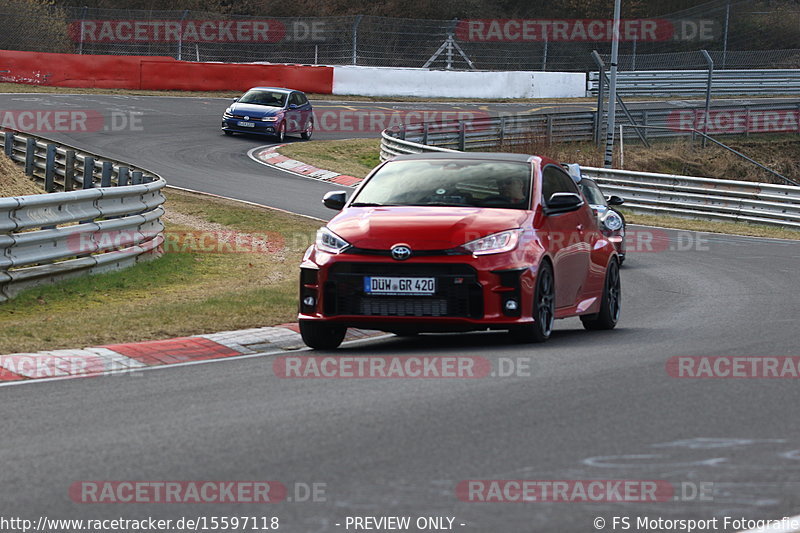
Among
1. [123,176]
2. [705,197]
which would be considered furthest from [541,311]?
[705,197]

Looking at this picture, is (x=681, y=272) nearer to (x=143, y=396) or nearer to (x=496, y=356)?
(x=496, y=356)

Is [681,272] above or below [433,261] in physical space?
below

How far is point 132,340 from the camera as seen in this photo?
10.7 m

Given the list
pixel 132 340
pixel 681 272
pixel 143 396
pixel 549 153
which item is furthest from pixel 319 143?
pixel 143 396

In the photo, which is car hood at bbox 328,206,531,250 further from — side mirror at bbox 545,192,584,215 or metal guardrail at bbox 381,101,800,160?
metal guardrail at bbox 381,101,800,160

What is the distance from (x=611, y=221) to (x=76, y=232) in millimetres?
8087

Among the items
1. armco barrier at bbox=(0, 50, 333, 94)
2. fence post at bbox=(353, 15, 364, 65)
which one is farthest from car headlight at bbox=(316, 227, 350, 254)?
fence post at bbox=(353, 15, 364, 65)

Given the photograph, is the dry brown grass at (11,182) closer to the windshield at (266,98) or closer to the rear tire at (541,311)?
the rear tire at (541,311)

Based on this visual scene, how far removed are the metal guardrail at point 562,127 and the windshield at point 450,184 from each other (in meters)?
22.5

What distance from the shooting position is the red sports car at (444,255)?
1009 cm

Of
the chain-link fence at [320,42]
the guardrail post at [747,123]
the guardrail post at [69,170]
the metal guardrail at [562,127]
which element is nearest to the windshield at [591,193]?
the guardrail post at [69,170]

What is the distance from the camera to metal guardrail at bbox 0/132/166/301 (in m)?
13.5

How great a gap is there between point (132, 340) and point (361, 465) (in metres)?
4.81

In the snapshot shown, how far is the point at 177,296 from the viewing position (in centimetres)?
1443
